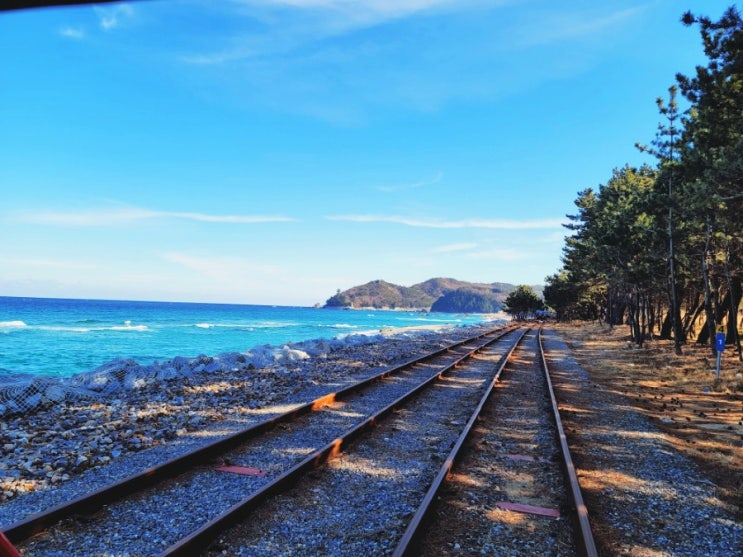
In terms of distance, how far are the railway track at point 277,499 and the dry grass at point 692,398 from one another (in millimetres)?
3782

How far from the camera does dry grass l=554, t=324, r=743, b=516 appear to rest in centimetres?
743

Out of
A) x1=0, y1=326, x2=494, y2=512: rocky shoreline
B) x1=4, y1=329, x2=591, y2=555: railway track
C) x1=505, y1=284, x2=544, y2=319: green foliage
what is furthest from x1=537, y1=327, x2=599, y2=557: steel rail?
x1=505, y1=284, x2=544, y2=319: green foliage

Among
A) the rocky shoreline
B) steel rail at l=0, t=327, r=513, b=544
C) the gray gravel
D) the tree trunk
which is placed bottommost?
the rocky shoreline

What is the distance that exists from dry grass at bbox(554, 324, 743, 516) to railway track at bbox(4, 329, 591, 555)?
3782mm

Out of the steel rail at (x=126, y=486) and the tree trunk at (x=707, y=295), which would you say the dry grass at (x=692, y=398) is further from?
the steel rail at (x=126, y=486)

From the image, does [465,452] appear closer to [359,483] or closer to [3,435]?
[359,483]

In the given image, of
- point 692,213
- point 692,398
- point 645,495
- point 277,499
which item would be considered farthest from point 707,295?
point 277,499

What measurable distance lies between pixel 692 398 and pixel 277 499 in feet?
40.7

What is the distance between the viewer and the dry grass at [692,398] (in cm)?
743

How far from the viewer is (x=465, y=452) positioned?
732 cm

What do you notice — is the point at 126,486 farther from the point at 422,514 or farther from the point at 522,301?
the point at 522,301

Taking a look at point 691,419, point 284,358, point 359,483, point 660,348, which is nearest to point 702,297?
point 660,348

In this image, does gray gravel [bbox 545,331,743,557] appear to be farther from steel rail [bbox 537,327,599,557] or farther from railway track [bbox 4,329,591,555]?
railway track [bbox 4,329,591,555]

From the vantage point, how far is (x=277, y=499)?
543 centimetres
